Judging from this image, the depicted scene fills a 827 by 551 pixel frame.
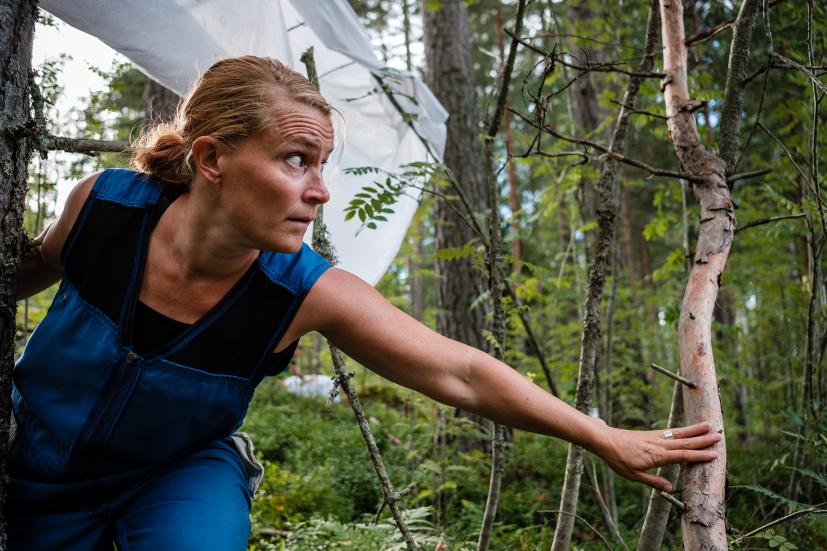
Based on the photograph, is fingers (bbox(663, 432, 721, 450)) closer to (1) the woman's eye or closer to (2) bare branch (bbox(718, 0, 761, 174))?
(2) bare branch (bbox(718, 0, 761, 174))

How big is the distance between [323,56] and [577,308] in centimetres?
366

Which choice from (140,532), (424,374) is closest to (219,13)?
(424,374)

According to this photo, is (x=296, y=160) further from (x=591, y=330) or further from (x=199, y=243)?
(x=591, y=330)

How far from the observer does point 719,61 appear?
759 cm

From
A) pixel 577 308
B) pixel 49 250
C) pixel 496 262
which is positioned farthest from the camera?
pixel 577 308

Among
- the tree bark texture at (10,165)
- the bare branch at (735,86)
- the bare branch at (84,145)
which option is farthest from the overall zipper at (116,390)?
the bare branch at (735,86)

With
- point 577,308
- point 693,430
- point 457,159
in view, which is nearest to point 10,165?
point 693,430

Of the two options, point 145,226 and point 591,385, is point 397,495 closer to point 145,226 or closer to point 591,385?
point 591,385

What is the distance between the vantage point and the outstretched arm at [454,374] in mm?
1843

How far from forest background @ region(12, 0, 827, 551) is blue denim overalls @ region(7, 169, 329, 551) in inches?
30.7

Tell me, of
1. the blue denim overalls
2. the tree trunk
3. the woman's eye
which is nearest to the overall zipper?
the blue denim overalls

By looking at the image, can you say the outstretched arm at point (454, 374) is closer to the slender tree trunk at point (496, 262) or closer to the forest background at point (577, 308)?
the forest background at point (577, 308)

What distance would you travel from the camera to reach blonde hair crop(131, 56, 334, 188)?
191 cm

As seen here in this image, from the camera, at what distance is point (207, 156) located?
196 cm
